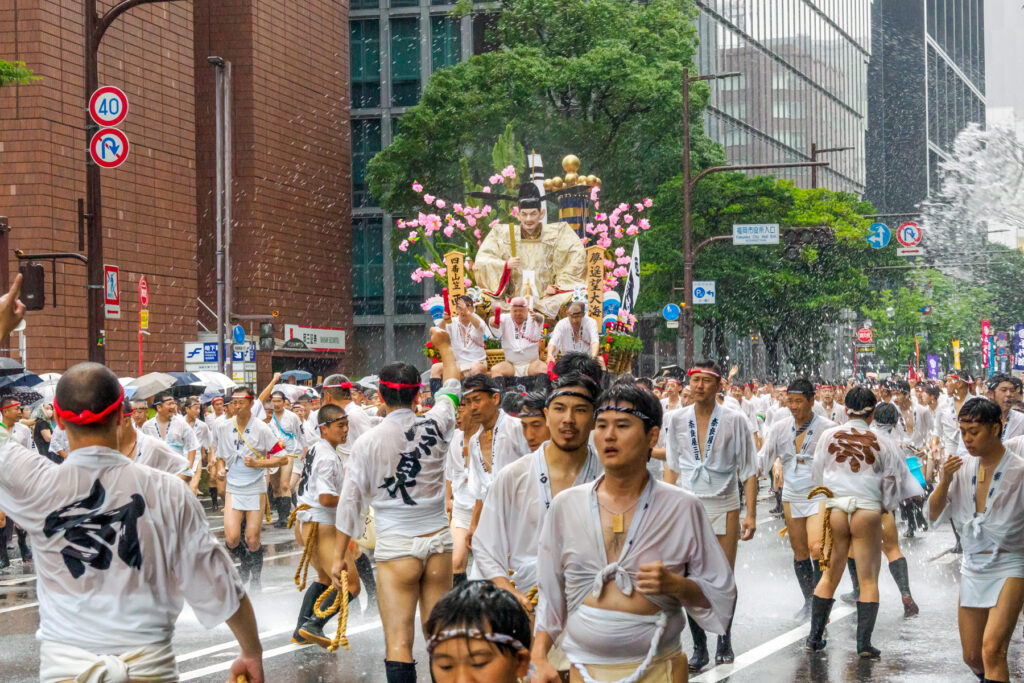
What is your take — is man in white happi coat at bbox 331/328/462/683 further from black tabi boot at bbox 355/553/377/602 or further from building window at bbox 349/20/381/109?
building window at bbox 349/20/381/109

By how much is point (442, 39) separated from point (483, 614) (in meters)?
55.5

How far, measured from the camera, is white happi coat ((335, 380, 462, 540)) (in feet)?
25.9

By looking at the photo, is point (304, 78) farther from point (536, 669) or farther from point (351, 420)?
point (536, 669)

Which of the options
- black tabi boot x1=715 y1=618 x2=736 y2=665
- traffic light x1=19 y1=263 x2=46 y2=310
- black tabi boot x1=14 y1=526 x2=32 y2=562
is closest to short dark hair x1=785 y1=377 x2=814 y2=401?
black tabi boot x1=715 y1=618 x2=736 y2=665

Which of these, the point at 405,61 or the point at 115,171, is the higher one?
the point at 405,61

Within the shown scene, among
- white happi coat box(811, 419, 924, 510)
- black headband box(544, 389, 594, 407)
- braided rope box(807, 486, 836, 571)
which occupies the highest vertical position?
black headband box(544, 389, 594, 407)

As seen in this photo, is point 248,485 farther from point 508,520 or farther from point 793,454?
point 508,520

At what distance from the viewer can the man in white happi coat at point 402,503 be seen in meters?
7.83

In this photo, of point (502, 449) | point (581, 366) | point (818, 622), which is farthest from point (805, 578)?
point (581, 366)

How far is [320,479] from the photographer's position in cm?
1110

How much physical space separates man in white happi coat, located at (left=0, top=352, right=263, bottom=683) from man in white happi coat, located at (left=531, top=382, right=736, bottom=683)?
44.7 inches

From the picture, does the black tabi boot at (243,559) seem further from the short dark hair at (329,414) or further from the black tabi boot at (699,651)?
the black tabi boot at (699,651)

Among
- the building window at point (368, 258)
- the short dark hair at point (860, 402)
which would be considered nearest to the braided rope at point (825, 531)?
the short dark hair at point (860, 402)

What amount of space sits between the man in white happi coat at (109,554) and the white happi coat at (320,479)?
6.37m
